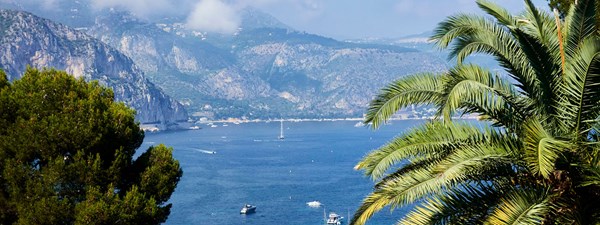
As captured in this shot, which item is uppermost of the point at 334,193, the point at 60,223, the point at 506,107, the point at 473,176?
the point at 506,107

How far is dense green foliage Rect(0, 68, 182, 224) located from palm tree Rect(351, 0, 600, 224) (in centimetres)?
403

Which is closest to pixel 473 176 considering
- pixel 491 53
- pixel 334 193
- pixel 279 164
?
pixel 491 53

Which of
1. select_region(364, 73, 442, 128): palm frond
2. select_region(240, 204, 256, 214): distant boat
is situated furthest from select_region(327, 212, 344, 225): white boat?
select_region(364, 73, 442, 128): palm frond

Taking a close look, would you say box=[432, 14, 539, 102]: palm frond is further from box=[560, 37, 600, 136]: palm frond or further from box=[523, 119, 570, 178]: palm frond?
box=[523, 119, 570, 178]: palm frond

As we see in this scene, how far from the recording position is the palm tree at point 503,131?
20.0 ft

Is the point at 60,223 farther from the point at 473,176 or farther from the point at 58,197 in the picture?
the point at 473,176

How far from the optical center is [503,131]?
22.9ft

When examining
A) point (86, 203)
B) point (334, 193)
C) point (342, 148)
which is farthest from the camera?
point (342, 148)

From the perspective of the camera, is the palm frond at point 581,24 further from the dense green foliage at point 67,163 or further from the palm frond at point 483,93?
the dense green foliage at point 67,163

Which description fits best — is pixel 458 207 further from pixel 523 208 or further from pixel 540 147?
pixel 540 147

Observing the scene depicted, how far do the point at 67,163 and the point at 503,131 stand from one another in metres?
5.83

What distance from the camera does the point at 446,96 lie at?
6.25m

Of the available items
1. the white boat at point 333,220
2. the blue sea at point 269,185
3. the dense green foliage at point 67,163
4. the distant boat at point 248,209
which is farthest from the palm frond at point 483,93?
the distant boat at point 248,209

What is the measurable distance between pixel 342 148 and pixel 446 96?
415ft
